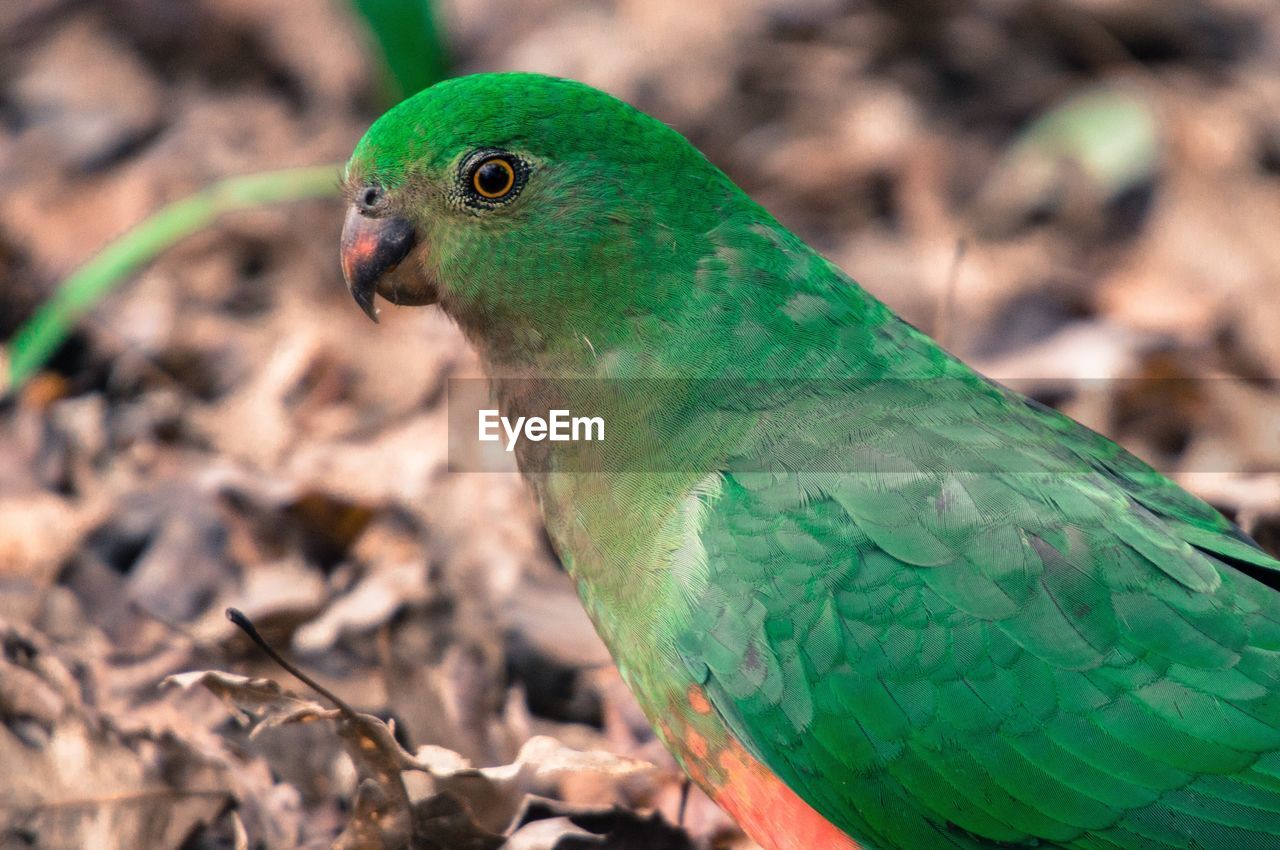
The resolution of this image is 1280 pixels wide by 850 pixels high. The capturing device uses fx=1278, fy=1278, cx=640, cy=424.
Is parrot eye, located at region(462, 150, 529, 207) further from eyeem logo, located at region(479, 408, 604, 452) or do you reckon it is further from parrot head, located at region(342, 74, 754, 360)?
eyeem logo, located at region(479, 408, 604, 452)

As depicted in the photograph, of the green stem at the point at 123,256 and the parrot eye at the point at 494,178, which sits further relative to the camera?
the green stem at the point at 123,256

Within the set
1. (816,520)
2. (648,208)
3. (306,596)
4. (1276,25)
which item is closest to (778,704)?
(816,520)

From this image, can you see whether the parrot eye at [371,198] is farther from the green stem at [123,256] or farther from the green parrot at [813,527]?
the green stem at [123,256]
